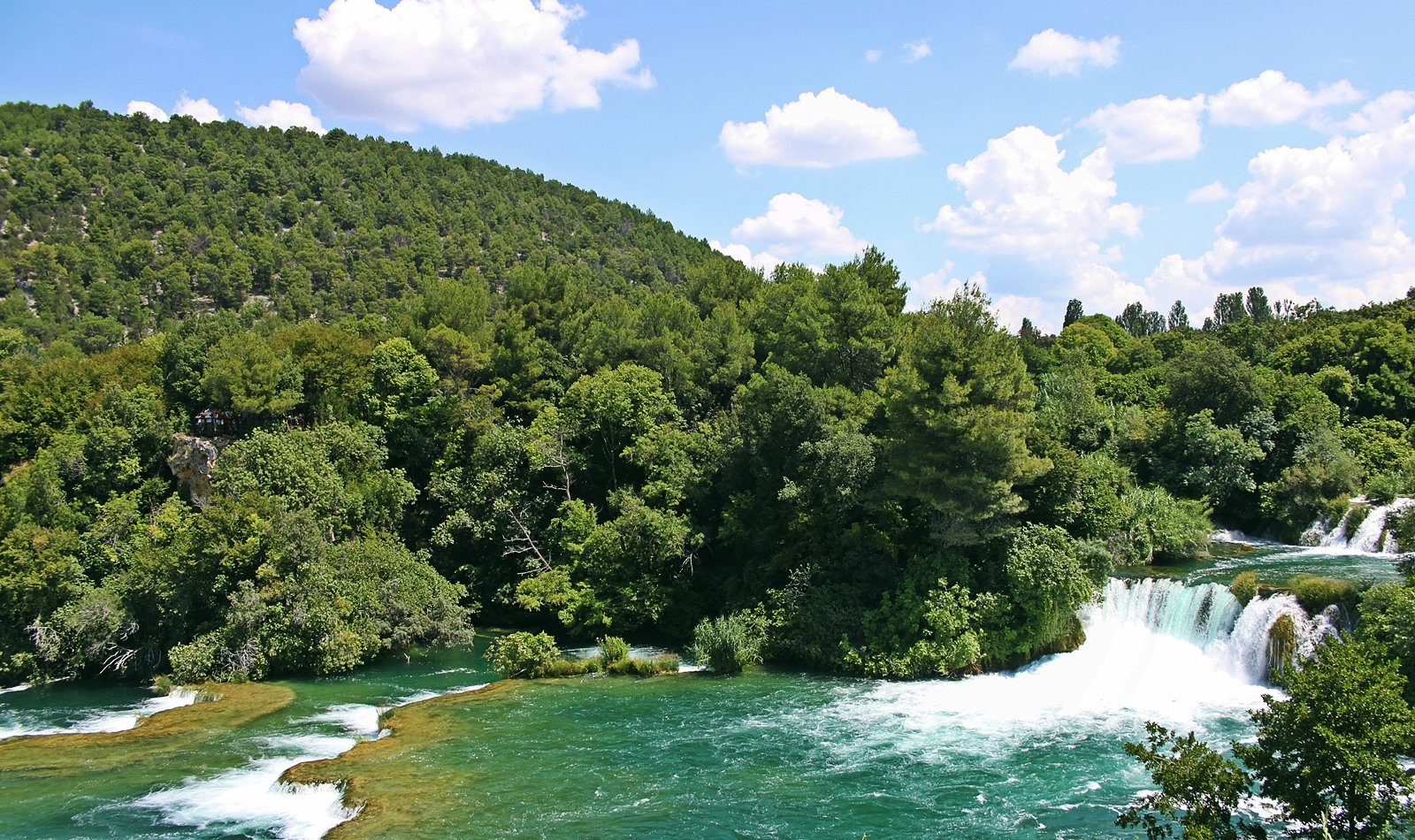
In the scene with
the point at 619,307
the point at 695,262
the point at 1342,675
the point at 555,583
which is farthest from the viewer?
the point at 695,262

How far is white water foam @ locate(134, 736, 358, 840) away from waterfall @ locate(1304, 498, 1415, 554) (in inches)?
1537

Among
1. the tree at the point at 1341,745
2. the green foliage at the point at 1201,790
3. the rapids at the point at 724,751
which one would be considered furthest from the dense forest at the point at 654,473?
the green foliage at the point at 1201,790

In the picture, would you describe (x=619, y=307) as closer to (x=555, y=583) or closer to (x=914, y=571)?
(x=555, y=583)

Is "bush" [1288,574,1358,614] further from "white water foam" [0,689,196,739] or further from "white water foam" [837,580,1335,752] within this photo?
"white water foam" [0,689,196,739]

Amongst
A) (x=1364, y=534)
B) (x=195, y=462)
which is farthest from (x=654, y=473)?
(x=1364, y=534)

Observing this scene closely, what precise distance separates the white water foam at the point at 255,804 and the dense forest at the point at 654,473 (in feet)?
31.0

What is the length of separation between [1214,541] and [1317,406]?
9364 millimetres

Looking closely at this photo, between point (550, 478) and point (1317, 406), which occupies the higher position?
point (1317, 406)

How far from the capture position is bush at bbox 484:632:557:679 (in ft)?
97.2

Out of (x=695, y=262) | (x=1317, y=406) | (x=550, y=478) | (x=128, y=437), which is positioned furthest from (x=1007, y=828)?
(x=695, y=262)

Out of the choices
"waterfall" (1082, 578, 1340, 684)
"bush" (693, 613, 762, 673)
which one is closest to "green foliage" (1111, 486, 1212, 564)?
"waterfall" (1082, 578, 1340, 684)

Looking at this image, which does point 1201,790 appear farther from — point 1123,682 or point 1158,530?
point 1158,530

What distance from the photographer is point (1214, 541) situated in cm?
3922

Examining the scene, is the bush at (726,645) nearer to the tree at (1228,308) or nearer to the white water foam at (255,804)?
the white water foam at (255,804)
